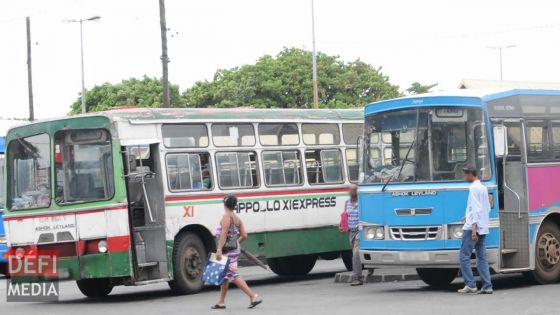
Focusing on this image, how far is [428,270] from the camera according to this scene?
19344mm

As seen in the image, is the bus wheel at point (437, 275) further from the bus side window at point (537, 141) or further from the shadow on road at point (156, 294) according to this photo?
the shadow on road at point (156, 294)

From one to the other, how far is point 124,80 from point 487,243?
202 ft

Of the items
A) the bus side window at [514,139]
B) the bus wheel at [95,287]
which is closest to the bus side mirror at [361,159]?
the bus side window at [514,139]

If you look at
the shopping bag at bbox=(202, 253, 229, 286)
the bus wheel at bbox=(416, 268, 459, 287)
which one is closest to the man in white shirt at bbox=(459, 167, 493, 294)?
the bus wheel at bbox=(416, 268, 459, 287)

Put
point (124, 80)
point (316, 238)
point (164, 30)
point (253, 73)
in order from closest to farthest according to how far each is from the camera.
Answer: point (316, 238)
point (164, 30)
point (253, 73)
point (124, 80)

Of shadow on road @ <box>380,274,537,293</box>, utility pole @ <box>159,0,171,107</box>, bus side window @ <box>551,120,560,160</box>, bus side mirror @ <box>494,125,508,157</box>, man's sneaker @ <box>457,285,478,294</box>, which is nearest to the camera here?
man's sneaker @ <box>457,285,478,294</box>

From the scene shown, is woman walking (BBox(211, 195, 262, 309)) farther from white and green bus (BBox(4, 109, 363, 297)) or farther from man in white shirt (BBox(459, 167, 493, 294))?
man in white shirt (BBox(459, 167, 493, 294))

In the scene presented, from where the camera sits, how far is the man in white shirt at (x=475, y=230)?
55.5ft

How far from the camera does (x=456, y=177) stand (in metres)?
17.7

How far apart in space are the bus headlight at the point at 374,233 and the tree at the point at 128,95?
55.0 meters

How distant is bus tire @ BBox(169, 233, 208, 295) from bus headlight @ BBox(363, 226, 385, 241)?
2.97 m

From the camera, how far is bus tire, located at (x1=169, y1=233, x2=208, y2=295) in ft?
63.7

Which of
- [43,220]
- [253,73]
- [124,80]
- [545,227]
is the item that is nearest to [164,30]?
[43,220]

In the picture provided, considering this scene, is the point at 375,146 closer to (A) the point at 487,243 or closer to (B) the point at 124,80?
(A) the point at 487,243
